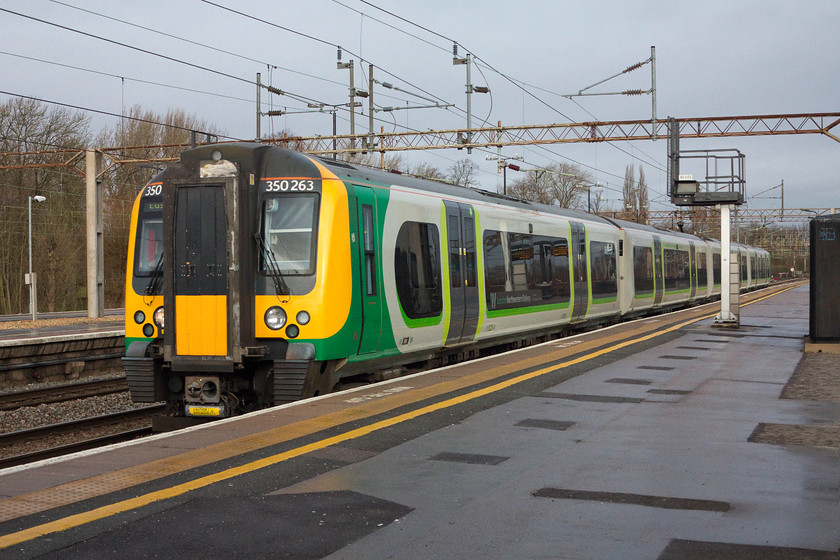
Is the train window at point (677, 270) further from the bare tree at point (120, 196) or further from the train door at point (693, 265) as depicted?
the bare tree at point (120, 196)

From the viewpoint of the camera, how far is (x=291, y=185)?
10.4m

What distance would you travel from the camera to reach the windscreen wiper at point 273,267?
10.2m

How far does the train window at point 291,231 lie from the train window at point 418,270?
2.02m

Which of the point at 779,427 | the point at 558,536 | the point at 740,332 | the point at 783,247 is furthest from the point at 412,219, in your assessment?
the point at 783,247

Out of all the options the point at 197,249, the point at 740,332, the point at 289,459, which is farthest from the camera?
the point at 740,332

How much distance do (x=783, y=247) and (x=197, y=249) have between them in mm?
107688

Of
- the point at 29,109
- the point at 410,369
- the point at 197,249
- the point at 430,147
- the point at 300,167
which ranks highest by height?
the point at 29,109

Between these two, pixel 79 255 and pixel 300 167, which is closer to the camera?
pixel 300 167

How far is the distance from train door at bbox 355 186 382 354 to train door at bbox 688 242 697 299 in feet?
90.9

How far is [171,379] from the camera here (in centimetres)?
1050

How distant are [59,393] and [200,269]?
22.9 feet

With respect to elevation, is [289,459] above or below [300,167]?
below

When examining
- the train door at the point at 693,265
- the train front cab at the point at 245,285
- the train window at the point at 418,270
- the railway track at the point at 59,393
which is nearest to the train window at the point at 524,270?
the train window at the point at 418,270

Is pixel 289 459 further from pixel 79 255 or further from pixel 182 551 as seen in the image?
pixel 79 255
